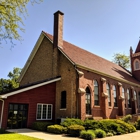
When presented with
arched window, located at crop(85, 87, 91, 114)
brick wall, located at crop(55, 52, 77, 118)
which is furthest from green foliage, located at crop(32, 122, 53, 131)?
arched window, located at crop(85, 87, 91, 114)

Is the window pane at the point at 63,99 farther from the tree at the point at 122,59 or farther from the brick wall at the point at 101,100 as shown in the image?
the tree at the point at 122,59

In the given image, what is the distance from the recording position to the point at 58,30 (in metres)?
23.0

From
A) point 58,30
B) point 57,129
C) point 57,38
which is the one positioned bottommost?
point 57,129

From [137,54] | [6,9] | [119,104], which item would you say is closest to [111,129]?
[119,104]

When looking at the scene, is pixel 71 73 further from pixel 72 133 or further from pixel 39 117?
pixel 72 133

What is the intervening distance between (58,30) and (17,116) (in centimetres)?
1240

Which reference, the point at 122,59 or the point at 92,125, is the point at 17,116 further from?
the point at 122,59

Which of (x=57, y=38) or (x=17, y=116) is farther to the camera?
(x=57, y=38)

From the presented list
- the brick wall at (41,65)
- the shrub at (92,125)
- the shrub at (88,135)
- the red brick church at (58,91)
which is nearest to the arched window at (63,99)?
the red brick church at (58,91)

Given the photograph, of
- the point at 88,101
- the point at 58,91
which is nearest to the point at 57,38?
the point at 58,91

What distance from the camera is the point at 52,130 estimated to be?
15.0 m

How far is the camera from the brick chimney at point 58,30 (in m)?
22.7

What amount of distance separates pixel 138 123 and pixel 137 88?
14777mm

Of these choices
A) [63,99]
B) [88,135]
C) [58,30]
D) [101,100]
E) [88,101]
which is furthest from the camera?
[58,30]
